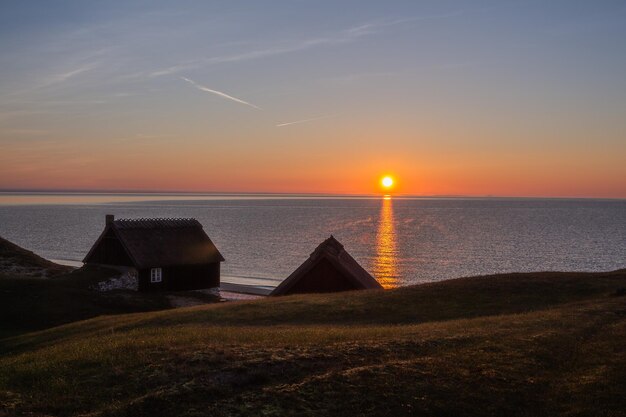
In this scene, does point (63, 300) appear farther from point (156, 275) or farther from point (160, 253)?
point (160, 253)

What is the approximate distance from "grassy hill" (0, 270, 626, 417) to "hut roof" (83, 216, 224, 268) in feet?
109

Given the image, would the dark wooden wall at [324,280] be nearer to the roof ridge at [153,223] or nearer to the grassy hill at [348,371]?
the grassy hill at [348,371]

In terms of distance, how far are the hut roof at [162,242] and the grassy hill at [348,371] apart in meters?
33.3

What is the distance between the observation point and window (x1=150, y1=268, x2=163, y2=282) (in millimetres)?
59388

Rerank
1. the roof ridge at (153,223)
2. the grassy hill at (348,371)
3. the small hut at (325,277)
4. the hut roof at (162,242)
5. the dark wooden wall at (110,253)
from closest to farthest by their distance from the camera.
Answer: the grassy hill at (348,371) < the small hut at (325,277) < the hut roof at (162,242) < the dark wooden wall at (110,253) < the roof ridge at (153,223)

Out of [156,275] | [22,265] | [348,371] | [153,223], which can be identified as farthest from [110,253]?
[348,371]

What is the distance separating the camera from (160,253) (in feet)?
199

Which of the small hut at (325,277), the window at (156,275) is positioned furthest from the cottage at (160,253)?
the small hut at (325,277)

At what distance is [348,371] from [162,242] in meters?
49.5

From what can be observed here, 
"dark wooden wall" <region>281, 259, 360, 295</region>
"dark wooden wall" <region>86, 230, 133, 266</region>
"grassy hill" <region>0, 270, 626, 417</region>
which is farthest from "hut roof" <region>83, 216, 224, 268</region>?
"grassy hill" <region>0, 270, 626, 417</region>

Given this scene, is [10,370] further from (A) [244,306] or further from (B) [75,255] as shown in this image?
(B) [75,255]

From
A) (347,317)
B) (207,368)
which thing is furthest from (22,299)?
(207,368)

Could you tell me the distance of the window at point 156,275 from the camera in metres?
59.4

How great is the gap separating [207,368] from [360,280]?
85.4 ft
